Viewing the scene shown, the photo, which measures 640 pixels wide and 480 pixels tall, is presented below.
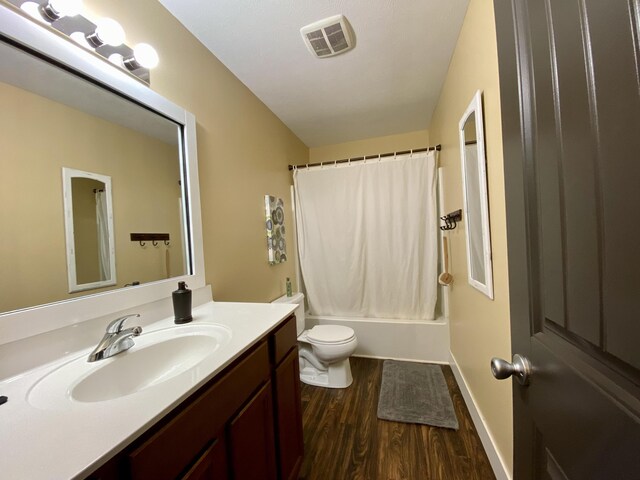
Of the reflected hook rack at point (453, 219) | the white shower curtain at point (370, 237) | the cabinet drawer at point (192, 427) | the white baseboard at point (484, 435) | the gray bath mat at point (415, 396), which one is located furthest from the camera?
the white shower curtain at point (370, 237)

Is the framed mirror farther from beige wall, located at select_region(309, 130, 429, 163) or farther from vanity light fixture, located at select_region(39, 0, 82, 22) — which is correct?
vanity light fixture, located at select_region(39, 0, 82, 22)

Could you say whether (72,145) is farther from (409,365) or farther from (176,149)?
(409,365)

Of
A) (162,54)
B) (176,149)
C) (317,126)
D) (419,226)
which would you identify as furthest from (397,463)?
(317,126)

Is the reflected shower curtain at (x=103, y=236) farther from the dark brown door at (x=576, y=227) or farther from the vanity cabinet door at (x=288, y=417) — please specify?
the dark brown door at (x=576, y=227)

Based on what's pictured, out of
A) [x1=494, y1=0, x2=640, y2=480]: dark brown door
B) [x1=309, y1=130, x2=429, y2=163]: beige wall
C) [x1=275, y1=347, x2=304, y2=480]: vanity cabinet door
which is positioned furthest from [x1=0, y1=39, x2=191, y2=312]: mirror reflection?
[x1=309, y1=130, x2=429, y2=163]: beige wall

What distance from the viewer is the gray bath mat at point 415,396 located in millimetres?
1635

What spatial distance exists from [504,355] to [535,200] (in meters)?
0.93

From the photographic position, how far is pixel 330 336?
2.02m

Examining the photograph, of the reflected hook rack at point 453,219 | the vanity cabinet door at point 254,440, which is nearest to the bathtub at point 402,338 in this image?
the reflected hook rack at point 453,219

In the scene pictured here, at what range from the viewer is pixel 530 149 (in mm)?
497

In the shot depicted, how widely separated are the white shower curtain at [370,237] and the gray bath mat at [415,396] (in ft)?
1.59

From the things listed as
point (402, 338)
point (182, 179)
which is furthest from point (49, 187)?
point (402, 338)

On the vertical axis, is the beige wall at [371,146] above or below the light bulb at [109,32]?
above

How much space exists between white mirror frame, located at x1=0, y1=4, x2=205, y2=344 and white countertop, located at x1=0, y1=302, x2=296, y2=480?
0.15m
